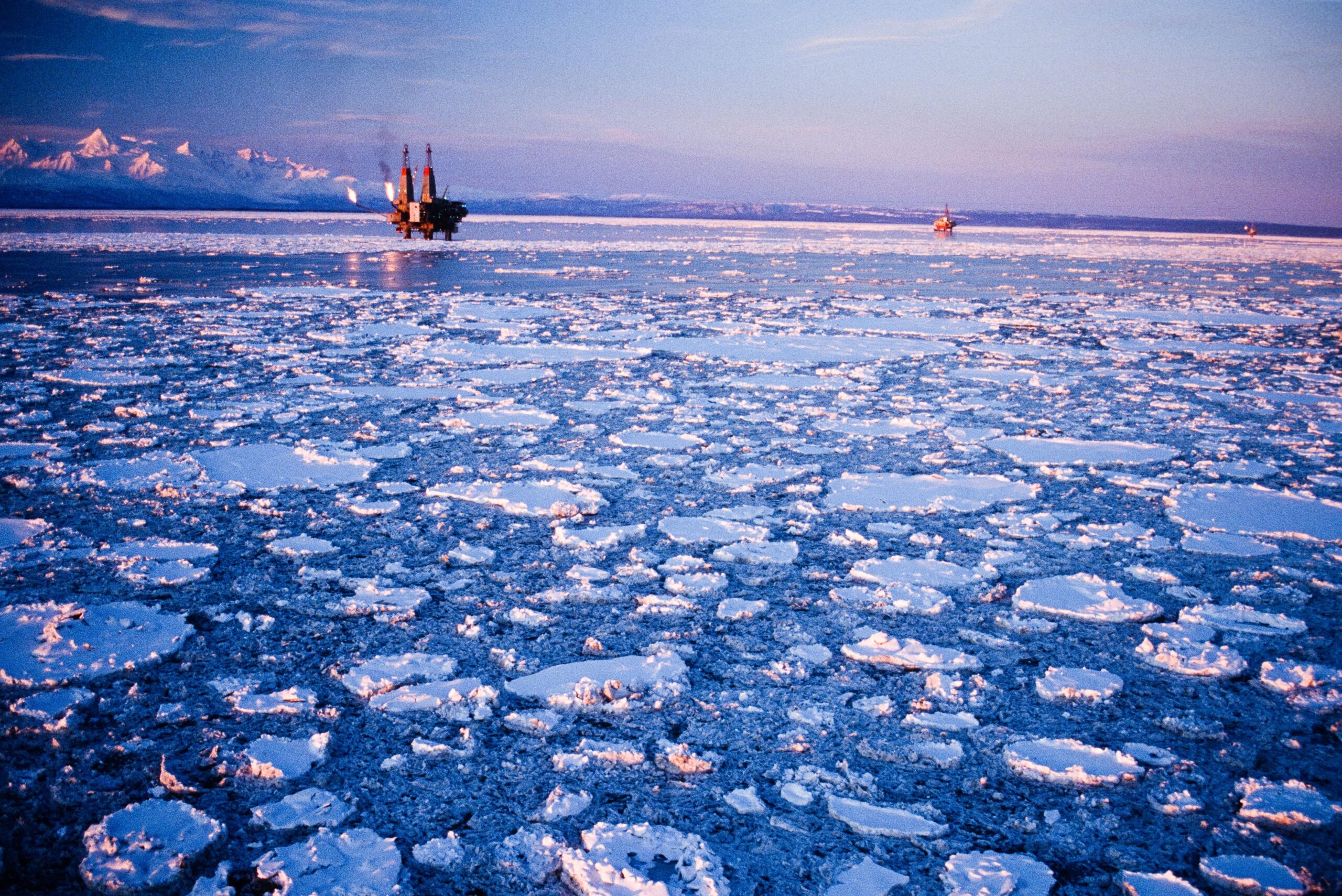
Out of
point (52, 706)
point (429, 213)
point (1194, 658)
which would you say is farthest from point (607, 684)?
point (429, 213)

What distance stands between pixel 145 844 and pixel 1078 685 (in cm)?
186

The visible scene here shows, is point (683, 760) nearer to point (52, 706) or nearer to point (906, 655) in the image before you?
point (906, 655)

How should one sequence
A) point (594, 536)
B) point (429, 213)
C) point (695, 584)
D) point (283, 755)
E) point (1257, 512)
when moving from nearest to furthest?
point (283, 755)
point (695, 584)
point (594, 536)
point (1257, 512)
point (429, 213)

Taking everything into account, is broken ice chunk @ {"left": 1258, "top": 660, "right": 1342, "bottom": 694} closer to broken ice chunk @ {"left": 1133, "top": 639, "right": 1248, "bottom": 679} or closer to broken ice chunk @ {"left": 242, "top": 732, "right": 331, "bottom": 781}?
broken ice chunk @ {"left": 1133, "top": 639, "right": 1248, "bottom": 679}

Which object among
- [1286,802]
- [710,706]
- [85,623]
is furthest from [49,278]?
[1286,802]

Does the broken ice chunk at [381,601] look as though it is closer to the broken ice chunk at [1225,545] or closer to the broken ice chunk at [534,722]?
the broken ice chunk at [534,722]

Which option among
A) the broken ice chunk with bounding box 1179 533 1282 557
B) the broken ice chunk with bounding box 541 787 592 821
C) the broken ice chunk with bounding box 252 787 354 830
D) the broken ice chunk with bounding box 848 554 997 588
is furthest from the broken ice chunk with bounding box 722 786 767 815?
the broken ice chunk with bounding box 1179 533 1282 557

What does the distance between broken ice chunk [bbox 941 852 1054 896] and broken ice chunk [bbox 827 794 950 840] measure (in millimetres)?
69

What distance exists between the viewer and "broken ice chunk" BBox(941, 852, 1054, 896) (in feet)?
4.11

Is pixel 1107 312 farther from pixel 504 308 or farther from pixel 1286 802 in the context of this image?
pixel 1286 802

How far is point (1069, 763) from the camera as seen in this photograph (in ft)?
5.12

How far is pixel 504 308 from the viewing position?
895 cm

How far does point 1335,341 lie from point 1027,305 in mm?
3323

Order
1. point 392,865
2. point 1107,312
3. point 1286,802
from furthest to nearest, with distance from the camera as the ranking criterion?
point 1107,312 < point 1286,802 < point 392,865
